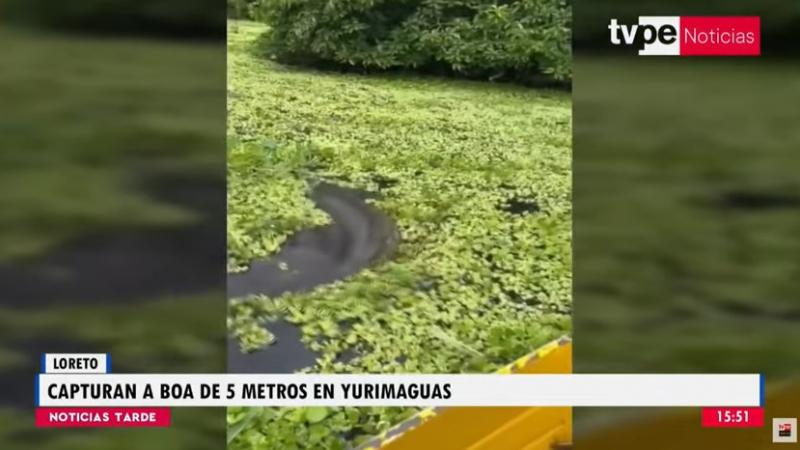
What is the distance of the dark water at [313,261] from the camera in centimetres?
239

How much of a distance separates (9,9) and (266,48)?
2.38 ft

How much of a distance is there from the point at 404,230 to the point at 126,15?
0.99m

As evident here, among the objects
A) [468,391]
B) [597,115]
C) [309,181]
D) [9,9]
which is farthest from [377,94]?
[9,9]

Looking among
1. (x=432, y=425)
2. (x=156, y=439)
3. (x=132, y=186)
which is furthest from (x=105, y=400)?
(x=432, y=425)

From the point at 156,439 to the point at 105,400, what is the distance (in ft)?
0.59

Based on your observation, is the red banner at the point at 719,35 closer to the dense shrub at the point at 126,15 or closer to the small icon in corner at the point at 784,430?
the small icon in corner at the point at 784,430

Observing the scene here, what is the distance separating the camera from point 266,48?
2434 millimetres

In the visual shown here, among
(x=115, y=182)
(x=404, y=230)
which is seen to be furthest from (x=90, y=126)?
(x=404, y=230)

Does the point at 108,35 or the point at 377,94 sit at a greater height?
the point at 108,35

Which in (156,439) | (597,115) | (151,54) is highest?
(151,54)

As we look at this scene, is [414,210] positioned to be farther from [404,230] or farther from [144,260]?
[144,260]

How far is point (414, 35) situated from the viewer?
249 cm

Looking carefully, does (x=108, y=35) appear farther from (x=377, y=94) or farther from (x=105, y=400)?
(x=105, y=400)

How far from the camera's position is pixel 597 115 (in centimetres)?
243
